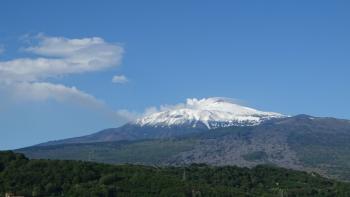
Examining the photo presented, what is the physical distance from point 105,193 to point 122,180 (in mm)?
12788

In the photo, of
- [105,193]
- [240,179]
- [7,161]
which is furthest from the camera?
[240,179]

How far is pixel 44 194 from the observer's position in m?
108

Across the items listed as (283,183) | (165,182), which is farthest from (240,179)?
(165,182)

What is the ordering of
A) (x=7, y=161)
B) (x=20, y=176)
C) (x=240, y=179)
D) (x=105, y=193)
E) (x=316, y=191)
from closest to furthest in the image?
(x=105, y=193) < (x=20, y=176) < (x=7, y=161) < (x=316, y=191) < (x=240, y=179)

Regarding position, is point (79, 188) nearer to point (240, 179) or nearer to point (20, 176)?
point (20, 176)

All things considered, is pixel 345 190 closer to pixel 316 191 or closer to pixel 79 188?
pixel 316 191

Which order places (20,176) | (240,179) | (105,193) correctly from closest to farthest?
(105,193) < (20,176) < (240,179)

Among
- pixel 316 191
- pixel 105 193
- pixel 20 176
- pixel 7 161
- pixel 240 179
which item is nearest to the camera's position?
pixel 105 193

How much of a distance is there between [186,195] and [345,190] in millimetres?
45716

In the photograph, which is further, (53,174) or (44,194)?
(53,174)

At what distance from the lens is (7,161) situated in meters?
122

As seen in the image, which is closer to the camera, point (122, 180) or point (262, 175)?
point (122, 180)

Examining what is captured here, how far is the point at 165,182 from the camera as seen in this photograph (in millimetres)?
119500

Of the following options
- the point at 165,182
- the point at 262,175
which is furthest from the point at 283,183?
the point at 165,182
